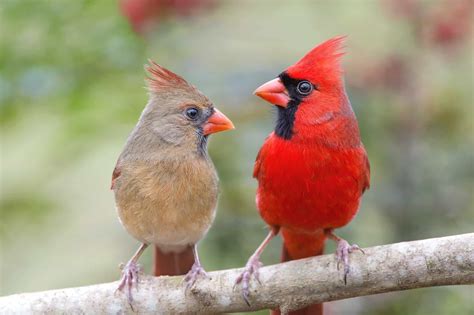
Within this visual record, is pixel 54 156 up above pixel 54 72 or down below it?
below

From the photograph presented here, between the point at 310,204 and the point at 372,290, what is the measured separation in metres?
0.46

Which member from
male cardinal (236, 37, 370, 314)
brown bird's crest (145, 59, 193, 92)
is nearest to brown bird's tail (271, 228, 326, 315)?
male cardinal (236, 37, 370, 314)

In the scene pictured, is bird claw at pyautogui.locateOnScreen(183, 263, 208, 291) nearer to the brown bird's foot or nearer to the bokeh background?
the brown bird's foot

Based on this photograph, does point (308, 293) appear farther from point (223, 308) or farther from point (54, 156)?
point (54, 156)

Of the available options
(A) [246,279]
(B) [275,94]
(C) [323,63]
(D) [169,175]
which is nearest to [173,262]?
(D) [169,175]

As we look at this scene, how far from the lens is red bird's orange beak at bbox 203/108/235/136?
3639mm

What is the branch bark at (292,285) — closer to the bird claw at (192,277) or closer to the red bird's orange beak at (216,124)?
the bird claw at (192,277)

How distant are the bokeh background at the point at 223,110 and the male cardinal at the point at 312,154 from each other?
435 millimetres

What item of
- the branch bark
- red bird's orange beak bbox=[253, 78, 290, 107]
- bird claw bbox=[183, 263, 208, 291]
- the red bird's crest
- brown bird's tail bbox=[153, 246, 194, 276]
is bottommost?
the branch bark

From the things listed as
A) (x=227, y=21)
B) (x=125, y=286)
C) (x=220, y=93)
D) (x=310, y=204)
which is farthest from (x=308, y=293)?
(x=227, y=21)

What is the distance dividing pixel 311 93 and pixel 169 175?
25.1 inches

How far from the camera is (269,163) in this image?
3.51 meters

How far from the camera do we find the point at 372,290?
3.10 meters

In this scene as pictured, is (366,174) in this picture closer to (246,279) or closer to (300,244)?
(300,244)
